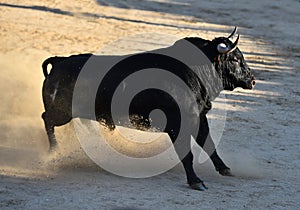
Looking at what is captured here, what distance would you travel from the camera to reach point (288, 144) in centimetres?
919

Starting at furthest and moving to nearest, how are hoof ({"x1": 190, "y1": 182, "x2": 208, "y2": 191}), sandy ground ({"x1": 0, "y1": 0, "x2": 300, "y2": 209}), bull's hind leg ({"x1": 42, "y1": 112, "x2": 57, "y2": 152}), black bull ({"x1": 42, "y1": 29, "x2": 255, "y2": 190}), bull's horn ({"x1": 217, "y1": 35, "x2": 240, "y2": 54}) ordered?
bull's hind leg ({"x1": 42, "y1": 112, "x2": 57, "y2": 152})
bull's horn ({"x1": 217, "y1": 35, "x2": 240, "y2": 54})
black bull ({"x1": 42, "y1": 29, "x2": 255, "y2": 190})
hoof ({"x1": 190, "y1": 182, "x2": 208, "y2": 191})
sandy ground ({"x1": 0, "y1": 0, "x2": 300, "y2": 209})

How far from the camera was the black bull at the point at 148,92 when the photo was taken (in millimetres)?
7262

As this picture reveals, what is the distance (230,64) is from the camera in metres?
7.80

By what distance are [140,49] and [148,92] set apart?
706cm

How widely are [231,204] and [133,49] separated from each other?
7781 millimetres

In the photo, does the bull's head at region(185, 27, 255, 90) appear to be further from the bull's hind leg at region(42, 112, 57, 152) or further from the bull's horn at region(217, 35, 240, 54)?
the bull's hind leg at region(42, 112, 57, 152)

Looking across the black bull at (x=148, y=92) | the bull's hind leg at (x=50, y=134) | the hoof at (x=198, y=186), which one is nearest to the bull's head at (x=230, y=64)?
the black bull at (x=148, y=92)

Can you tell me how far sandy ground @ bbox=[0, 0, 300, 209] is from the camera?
682 centimetres

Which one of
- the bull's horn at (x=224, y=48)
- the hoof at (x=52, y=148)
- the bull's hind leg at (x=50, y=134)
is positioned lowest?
the hoof at (x=52, y=148)

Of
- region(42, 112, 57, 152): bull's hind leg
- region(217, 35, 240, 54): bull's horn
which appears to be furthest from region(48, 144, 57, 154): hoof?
region(217, 35, 240, 54): bull's horn

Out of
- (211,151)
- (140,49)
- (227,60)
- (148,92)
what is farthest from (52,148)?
(140,49)

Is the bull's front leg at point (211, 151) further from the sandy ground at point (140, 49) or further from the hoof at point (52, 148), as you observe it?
the hoof at point (52, 148)

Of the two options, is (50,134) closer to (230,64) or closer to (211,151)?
(211,151)

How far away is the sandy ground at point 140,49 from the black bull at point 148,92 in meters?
0.28
